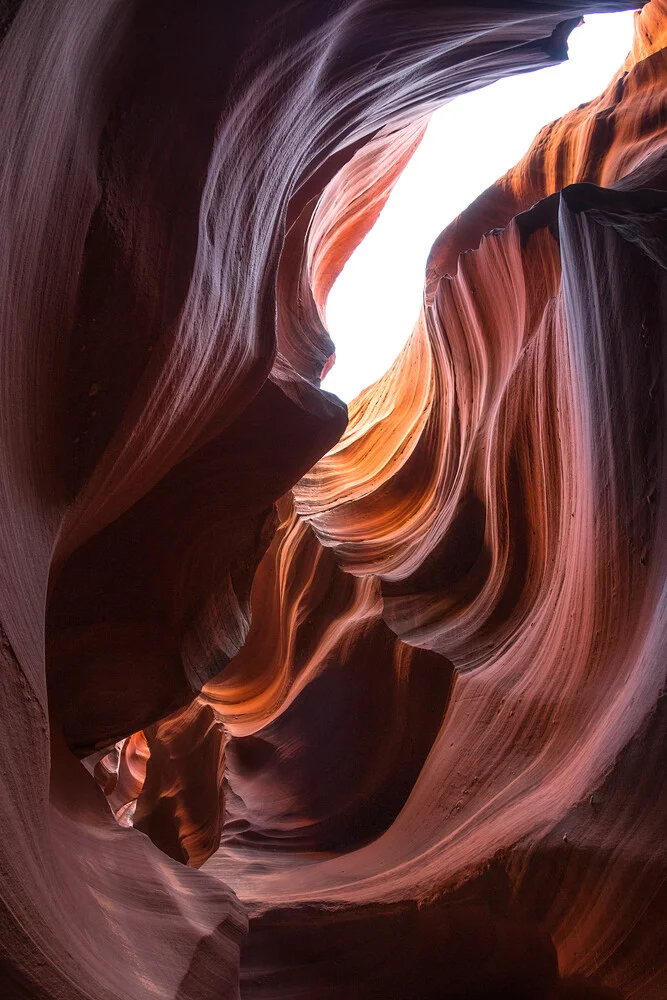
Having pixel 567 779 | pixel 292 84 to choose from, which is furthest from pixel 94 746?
pixel 292 84

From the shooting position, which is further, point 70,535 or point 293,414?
point 293,414

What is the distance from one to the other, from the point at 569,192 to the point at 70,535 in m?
3.42

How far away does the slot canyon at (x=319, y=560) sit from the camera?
181 centimetres

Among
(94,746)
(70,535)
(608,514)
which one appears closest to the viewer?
(70,535)

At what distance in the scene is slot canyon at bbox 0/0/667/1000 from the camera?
1813 millimetres

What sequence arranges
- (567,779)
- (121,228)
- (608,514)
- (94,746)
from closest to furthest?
(121,228) → (567,779) → (608,514) → (94,746)

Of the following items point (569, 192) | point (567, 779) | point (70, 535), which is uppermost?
point (569, 192)

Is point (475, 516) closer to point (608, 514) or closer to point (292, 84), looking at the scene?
point (608, 514)

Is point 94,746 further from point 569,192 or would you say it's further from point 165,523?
point 569,192

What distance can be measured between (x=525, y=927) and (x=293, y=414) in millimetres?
2759

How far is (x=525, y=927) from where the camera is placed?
2541 millimetres

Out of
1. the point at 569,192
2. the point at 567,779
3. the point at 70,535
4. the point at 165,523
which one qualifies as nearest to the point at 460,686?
the point at 567,779

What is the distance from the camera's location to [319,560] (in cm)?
672

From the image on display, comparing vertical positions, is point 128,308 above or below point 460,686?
above
